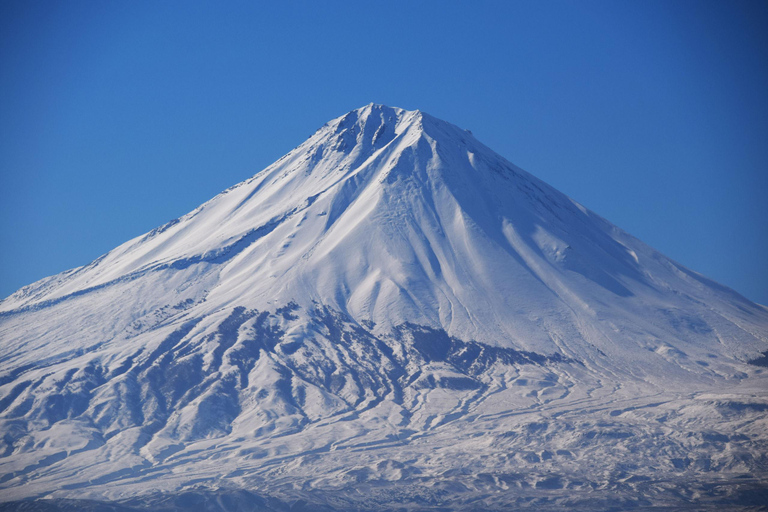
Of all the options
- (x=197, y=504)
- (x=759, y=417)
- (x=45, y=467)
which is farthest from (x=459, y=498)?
(x=45, y=467)

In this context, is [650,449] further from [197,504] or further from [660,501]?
[197,504]

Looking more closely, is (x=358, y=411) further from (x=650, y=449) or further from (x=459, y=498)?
(x=650, y=449)

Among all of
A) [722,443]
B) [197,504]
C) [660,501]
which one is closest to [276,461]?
[197,504]

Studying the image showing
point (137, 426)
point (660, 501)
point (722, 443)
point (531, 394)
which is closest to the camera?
point (660, 501)

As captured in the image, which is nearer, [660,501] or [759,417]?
→ [660,501]

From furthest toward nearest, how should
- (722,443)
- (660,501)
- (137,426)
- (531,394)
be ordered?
(531,394) < (137,426) < (722,443) < (660,501)

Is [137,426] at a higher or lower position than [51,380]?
lower

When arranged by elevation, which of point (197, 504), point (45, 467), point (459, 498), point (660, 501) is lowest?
point (660, 501)

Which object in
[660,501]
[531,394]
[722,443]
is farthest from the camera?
[531,394]

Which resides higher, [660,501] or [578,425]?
[578,425]
